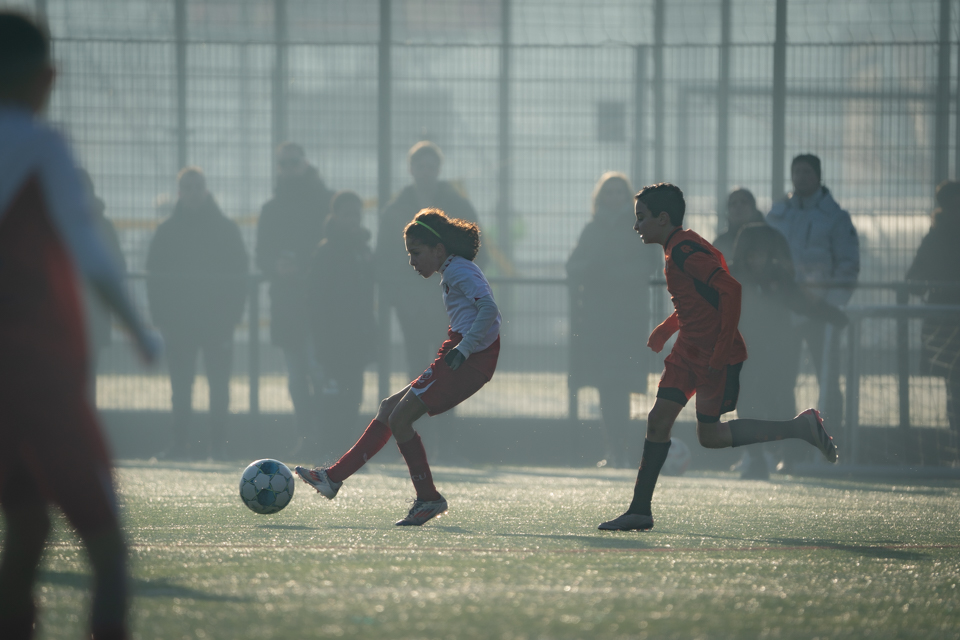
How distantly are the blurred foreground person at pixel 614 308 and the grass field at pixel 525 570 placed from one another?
2427 mm

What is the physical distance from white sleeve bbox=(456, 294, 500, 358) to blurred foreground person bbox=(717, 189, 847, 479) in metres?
3.65

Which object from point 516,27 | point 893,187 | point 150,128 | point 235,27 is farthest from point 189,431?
point 893,187

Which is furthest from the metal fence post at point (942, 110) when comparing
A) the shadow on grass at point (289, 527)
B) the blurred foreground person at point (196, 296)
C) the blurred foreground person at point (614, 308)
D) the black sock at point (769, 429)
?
the shadow on grass at point (289, 527)

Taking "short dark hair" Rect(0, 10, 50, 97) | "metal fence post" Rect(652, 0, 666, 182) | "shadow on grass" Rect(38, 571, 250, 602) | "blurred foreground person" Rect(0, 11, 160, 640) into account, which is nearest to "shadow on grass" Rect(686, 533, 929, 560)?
"shadow on grass" Rect(38, 571, 250, 602)

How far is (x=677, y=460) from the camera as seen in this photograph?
8969mm

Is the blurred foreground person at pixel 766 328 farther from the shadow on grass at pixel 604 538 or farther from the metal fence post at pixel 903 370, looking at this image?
the shadow on grass at pixel 604 538

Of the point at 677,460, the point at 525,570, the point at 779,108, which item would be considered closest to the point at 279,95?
the point at 779,108

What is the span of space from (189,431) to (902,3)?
7.01 m

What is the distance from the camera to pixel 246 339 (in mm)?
10062

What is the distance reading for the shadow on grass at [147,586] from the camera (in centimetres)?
354

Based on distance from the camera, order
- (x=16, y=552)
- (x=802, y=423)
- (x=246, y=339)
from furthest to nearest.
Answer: (x=246, y=339), (x=802, y=423), (x=16, y=552)

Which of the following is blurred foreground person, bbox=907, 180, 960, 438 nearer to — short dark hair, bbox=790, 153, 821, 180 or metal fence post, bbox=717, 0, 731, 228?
short dark hair, bbox=790, 153, 821, 180

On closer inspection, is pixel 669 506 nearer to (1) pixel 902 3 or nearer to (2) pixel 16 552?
(2) pixel 16 552

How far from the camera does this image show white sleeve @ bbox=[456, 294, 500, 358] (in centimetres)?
552
